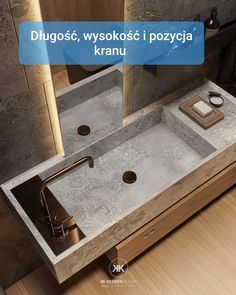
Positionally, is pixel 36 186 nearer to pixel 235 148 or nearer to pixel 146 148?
pixel 146 148

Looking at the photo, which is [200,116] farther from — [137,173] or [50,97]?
[50,97]

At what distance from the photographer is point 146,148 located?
2184 millimetres

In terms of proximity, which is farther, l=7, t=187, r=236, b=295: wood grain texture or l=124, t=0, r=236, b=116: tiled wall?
l=7, t=187, r=236, b=295: wood grain texture

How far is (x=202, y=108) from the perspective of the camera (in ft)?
7.17

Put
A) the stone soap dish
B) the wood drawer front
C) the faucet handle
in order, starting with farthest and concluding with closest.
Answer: the stone soap dish → the wood drawer front → the faucet handle

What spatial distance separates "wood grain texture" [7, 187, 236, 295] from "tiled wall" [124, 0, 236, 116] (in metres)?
0.96

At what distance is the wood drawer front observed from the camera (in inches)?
78.7

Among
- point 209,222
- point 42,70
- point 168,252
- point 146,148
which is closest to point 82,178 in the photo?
point 146,148

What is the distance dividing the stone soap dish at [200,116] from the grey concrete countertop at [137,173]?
0.03 m

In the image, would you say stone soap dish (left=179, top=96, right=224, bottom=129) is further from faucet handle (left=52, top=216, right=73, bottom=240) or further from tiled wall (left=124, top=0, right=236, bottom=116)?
faucet handle (left=52, top=216, right=73, bottom=240)

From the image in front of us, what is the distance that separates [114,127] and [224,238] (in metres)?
1.09

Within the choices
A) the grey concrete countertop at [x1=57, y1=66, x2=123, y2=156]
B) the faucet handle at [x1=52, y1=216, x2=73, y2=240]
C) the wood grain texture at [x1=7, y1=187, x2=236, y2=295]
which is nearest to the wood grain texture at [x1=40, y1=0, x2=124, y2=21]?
the grey concrete countertop at [x1=57, y1=66, x2=123, y2=156]

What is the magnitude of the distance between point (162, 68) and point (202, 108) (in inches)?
14.3

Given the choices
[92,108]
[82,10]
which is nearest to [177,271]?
[92,108]
